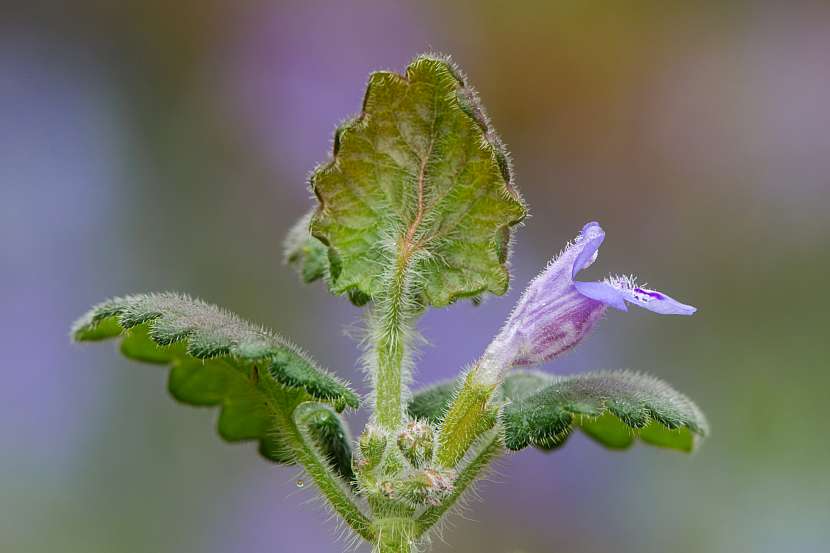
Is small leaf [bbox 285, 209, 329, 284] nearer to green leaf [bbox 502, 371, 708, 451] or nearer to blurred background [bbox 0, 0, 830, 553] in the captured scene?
green leaf [bbox 502, 371, 708, 451]

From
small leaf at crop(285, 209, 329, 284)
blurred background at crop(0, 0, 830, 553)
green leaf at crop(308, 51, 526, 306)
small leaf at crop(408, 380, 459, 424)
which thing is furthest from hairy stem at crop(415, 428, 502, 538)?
blurred background at crop(0, 0, 830, 553)

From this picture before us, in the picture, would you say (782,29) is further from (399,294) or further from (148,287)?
(399,294)

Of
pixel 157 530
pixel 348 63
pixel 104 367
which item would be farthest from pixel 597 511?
pixel 348 63

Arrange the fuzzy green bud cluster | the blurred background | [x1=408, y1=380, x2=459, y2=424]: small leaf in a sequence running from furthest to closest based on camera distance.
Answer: the blurred background
[x1=408, y1=380, x2=459, y2=424]: small leaf
the fuzzy green bud cluster

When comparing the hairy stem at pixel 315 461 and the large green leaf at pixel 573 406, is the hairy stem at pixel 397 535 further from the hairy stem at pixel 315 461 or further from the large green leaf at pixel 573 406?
the large green leaf at pixel 573 406

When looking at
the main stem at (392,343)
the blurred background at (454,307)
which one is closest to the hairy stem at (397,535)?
the main stem at (392,343)

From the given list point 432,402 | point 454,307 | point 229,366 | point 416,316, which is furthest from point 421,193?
point 454,307
